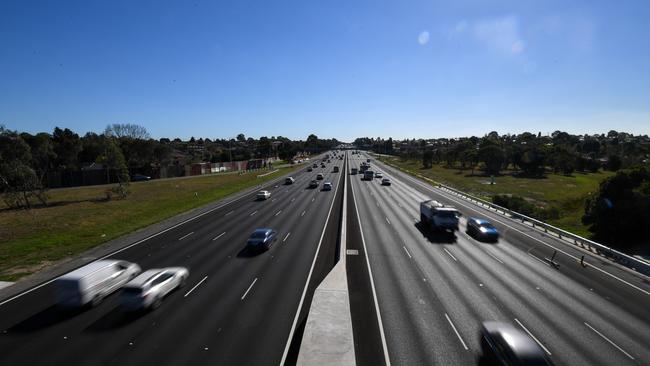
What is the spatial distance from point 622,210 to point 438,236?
55.5 feet

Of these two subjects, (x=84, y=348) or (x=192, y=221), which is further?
(x=192, y=221)

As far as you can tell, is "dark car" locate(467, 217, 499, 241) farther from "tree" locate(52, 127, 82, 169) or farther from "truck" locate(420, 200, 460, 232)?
"tree" locate(52, 127, 82, 169)

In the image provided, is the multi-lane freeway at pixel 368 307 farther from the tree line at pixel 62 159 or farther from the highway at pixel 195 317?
the tree line at pixel 62 159

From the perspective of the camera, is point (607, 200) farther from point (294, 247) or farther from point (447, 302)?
point (294, 247)

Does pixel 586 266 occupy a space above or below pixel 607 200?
below

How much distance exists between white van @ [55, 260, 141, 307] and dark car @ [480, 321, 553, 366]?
18166 millimetres

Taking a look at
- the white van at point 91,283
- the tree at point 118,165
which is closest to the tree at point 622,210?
the white van at point 91,283

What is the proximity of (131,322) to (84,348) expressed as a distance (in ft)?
7.04

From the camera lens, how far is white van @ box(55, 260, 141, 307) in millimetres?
16062

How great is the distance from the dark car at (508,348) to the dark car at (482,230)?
56.2 ft

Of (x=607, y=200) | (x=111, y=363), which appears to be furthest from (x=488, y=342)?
(x=607, y=200)

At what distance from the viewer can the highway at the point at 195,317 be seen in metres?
12.7

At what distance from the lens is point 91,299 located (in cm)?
1669

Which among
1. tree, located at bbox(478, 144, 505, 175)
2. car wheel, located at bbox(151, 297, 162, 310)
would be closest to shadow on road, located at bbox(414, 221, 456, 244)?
car wheel, located at bbox(151, 297, 162, 310)
